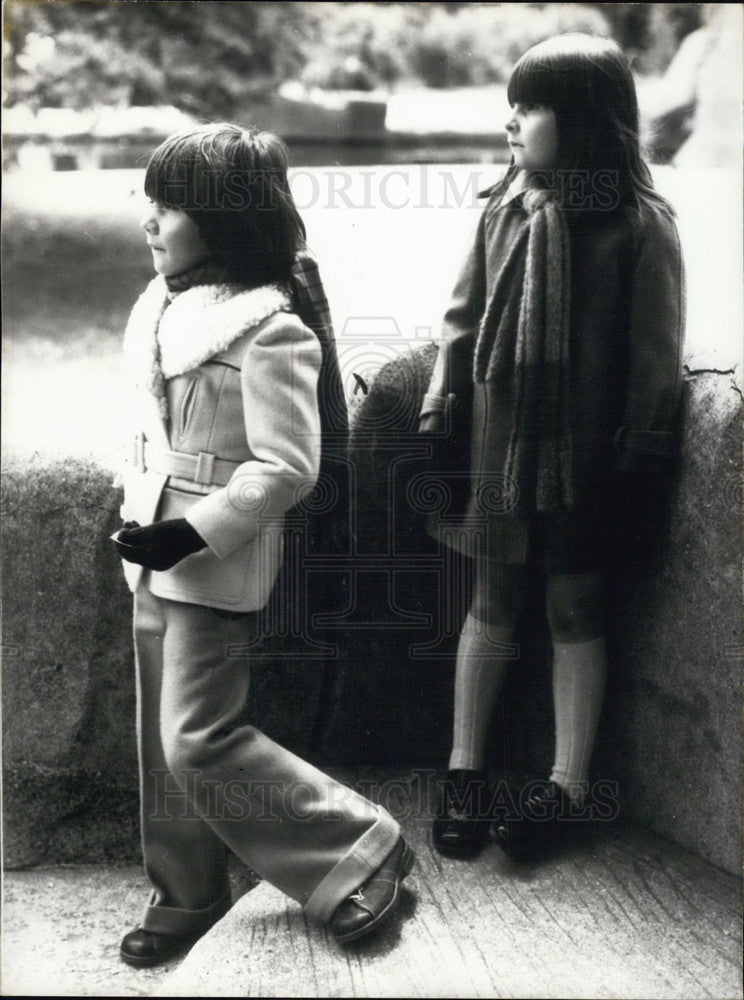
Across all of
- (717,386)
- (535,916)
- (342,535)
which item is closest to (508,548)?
(342,535)

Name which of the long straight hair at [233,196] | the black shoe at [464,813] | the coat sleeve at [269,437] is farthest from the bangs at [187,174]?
the black shoe at [464,813]

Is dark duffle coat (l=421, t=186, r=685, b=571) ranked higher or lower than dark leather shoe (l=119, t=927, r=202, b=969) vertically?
higher

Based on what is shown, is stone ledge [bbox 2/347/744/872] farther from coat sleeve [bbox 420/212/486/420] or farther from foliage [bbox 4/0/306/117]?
foliage [bbox 4/0/306/117]

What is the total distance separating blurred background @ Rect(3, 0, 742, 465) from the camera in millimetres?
2088

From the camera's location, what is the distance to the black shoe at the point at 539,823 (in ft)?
7.05

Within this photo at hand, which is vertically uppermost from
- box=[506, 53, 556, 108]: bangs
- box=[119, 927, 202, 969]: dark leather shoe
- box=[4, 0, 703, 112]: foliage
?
box=[4, 0, 703, 112]: foliage

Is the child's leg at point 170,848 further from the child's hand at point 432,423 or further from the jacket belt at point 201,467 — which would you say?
the child's hand at point 432,423

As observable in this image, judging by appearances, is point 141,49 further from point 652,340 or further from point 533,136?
point 652,340

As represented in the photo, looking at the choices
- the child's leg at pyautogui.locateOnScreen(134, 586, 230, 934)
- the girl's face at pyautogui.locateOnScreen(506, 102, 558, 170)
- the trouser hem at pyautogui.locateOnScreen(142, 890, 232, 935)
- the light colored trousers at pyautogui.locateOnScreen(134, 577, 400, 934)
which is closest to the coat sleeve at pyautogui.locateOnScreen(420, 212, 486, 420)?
the girl's face at pyautogui.locateOnScreen(506, 102, 558, 170)

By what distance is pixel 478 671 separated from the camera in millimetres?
2129

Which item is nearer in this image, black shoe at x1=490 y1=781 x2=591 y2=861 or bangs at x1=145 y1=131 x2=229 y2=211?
bangs at x1=145 y1=131 x2=229 y2=211

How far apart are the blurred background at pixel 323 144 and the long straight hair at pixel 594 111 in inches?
1.6

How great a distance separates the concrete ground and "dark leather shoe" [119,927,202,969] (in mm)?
19

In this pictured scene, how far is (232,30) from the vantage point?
2125mm
